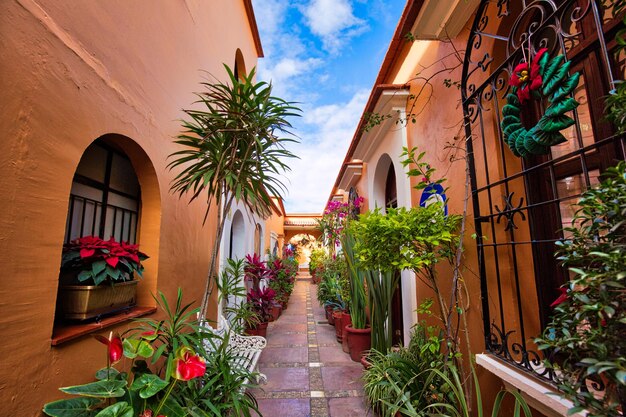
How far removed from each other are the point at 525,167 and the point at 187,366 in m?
2.36

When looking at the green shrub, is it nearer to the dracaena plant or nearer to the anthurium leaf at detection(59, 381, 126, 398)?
the dracaena plant

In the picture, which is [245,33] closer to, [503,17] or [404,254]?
[503,17]

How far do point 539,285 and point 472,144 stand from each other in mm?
1068

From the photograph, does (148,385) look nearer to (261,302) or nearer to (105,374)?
(105,374)

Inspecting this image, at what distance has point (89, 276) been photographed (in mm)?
1556

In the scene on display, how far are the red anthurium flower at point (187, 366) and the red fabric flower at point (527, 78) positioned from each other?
2273 mm

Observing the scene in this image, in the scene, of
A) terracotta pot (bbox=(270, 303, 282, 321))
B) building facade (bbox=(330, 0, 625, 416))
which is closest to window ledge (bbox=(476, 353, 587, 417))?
building facade (bbox=(330, 0, 625, 416))

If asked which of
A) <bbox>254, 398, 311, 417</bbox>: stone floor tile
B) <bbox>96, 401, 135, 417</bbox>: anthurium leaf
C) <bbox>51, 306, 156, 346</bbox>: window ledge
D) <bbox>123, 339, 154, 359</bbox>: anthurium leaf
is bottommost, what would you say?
<bbox>254, 398, 311, 417</bbox>: stone floor tile

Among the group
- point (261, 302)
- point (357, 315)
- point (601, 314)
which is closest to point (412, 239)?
point (601, 314)

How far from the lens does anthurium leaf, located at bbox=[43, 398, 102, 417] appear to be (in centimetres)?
112

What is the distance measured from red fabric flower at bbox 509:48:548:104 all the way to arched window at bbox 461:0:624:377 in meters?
0.05

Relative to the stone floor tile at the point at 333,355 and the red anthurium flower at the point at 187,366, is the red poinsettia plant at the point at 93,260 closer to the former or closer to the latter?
the red anthurium flower at the point at 187,366

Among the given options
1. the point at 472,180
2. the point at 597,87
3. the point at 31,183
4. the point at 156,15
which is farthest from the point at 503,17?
the point at 31,183

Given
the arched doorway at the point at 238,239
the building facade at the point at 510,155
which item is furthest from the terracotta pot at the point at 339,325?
the arched doorway at the point at 238,239
